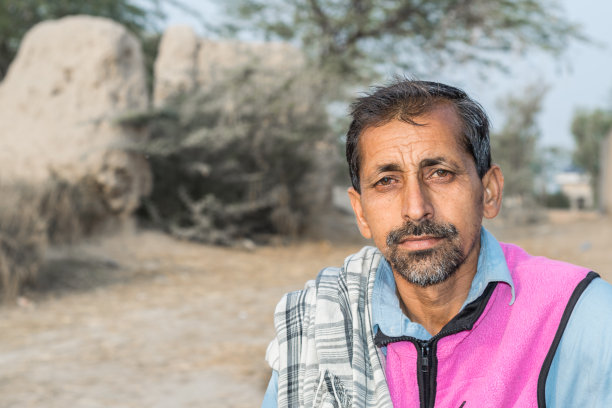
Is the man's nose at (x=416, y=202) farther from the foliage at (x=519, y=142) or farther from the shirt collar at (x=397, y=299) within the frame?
the foliage at (x=519, y=142)

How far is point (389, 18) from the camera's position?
12969 mm

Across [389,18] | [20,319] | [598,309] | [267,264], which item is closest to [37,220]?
[20,319]

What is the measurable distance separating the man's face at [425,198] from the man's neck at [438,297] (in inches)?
1.2

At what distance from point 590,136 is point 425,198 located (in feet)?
110

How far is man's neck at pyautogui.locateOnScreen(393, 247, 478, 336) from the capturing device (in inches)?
60.6

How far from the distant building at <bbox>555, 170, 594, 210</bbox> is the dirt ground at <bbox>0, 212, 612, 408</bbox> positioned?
24.7m

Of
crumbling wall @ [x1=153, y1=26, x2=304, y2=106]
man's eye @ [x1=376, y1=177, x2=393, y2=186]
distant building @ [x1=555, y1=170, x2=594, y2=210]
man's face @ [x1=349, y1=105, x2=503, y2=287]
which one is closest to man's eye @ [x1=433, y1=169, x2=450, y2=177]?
man's face @ [x1=349, y1=105, x2=503, y2=287]

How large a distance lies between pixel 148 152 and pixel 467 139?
25.0 ft

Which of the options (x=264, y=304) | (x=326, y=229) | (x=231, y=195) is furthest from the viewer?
(x=326, y=229)

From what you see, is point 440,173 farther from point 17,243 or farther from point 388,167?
point 17,243

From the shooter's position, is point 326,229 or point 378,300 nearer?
point 378,300

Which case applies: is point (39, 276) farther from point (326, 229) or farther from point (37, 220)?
point (326, 229)

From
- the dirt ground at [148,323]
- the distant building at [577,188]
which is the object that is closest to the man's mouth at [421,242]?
the dirt ground at [148,323]

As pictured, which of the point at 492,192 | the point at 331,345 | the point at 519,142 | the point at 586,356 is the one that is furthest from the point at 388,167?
the point at 519,142
